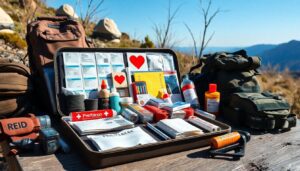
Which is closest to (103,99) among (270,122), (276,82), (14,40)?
(270,122)

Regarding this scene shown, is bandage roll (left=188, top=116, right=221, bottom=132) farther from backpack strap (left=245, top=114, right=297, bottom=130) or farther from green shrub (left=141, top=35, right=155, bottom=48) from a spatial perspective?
green shrub (left=141, top=35, right=155, bottom=48)

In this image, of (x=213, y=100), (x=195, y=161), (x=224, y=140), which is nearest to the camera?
(x=195, y=161)

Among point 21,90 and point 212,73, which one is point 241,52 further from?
point 21,90

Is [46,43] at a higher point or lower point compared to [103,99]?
higher

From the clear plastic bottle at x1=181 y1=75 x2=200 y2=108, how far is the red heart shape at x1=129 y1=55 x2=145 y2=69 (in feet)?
1.08

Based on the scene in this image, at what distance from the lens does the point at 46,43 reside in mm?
2025

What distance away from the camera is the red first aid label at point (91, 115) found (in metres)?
1.58

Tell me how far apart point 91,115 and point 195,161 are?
0.63m

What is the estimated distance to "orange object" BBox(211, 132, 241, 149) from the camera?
1.39 metres

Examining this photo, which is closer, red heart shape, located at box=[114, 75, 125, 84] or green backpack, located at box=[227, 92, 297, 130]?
green backpack, located at box=[227, 92, 297, 130]

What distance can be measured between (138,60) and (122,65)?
0.13 m

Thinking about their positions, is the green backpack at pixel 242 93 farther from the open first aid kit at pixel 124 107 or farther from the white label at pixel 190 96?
the open first aid kit at pixel 124 107

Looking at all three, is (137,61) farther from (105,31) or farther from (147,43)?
(105,31)

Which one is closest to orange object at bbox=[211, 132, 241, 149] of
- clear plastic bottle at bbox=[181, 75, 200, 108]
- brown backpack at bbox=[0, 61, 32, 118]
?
clear plastic bottle at bbox=[181, 75, 200, 108]
